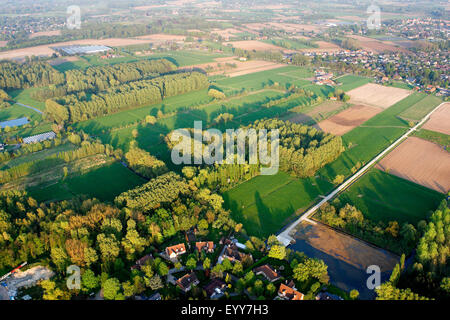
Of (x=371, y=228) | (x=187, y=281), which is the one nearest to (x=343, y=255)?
(x=371, y=228)

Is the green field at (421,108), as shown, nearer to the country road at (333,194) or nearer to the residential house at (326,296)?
the country road at (333,194)

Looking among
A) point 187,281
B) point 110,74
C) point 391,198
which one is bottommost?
point 187,281

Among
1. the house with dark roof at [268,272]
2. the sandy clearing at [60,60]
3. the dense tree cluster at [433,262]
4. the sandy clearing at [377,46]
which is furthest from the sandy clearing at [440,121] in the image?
the sandy clearing at [60,60]

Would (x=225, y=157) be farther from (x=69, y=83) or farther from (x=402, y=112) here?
(x=69, y=83)

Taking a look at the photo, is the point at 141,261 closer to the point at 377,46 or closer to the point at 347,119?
the point at 347,119

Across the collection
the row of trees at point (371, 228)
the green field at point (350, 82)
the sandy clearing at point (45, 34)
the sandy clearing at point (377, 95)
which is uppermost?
the sandy clearing at point (45, 34)

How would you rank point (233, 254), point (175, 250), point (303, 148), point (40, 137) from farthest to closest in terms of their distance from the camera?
point (40, 137) → point (303, 148) → point (175, 250) → point (233, 254)

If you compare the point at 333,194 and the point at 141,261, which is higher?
the point at 333,194

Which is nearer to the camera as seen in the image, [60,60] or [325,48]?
[60,60]
